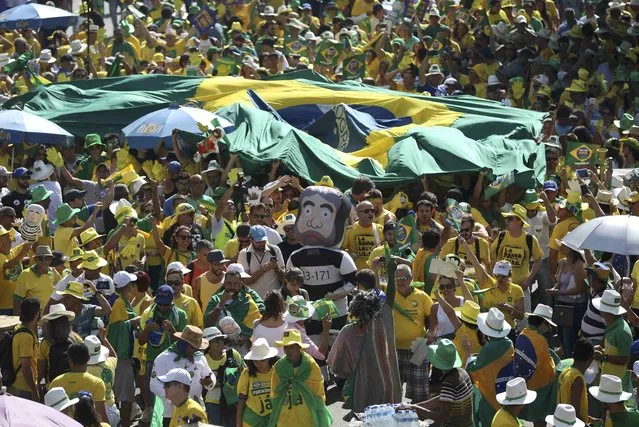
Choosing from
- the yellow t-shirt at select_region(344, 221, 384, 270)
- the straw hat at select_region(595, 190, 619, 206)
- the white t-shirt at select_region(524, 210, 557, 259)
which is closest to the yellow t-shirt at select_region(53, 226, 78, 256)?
the yellow t-shirt at select_region(344, 221, 384, 270)

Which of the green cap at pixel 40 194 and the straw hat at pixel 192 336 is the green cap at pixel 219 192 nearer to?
the green cap at pixel 40 194

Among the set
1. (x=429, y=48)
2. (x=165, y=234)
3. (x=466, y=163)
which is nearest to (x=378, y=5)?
(x=429, y=48)

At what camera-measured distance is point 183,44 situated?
26453mm

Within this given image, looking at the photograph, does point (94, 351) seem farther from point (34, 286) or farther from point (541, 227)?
point (541, 227)

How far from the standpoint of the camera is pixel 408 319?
13.5 meters

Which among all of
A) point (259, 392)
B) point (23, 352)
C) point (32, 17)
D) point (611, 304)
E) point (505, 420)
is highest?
point (505, 420)

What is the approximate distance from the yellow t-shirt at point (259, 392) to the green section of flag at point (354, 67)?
12.8 m

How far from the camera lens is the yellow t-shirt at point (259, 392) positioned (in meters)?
11.5

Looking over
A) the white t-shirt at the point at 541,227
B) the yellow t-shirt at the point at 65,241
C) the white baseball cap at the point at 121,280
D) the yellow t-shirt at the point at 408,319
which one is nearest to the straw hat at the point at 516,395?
the yellow t-shirt at the point at 408,319

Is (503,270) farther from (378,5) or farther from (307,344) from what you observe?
(378,5)

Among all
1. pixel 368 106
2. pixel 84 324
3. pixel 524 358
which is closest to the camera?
pixel 524 358

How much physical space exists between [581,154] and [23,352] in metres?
7.91

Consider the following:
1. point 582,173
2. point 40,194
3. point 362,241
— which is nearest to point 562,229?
point 582,173

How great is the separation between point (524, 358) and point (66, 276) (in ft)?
13.0
